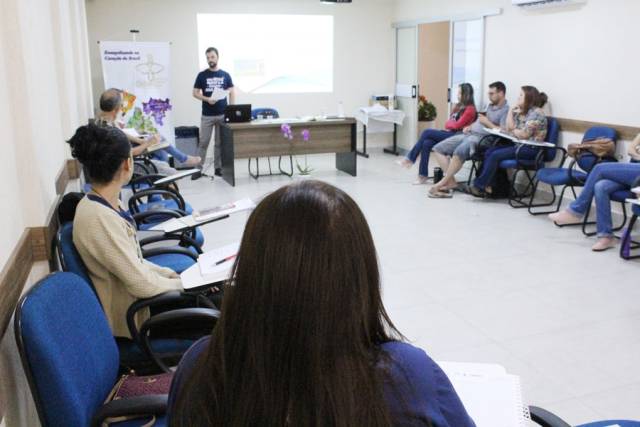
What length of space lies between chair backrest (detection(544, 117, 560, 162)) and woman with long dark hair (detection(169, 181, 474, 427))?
5666 mm

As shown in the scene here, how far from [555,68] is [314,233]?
19.8 feet

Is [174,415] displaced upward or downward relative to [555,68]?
downward

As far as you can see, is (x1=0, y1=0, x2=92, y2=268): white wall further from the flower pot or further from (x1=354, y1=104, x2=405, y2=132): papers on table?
the flower pot

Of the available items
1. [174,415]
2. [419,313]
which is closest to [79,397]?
[174,415]

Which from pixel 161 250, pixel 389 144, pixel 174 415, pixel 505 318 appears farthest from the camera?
pixel 389 144

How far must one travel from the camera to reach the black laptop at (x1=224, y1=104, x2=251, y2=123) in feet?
24.2

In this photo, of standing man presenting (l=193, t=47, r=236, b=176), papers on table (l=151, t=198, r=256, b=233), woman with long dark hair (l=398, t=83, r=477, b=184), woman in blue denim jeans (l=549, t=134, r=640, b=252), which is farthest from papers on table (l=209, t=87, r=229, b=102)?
papers on table (l=151, t=198, r=256, b=233)

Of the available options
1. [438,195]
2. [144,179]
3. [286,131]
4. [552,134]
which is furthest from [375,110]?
[144,179]

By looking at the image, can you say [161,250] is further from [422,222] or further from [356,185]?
[356,185]

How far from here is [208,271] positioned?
7.50ft

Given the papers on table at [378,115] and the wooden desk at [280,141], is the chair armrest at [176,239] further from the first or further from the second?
the papers on table at [378,115]

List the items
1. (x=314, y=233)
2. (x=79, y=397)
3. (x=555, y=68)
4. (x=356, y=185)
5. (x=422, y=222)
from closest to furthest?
(x=314, y=233)
(x=79, y=397)
(x=422, y=222)
(x=555, y=68)
(x=356, y=185)

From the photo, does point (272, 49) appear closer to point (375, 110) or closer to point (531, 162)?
point (375, 110)

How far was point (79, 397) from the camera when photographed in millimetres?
1497
